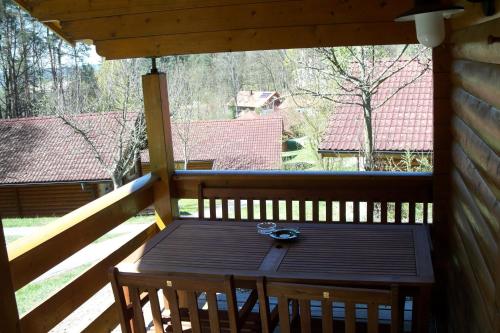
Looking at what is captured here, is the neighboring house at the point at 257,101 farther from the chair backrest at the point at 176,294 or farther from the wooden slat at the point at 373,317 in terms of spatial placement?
the wooden slat at the point at 373,317

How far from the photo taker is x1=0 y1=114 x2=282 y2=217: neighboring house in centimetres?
1090

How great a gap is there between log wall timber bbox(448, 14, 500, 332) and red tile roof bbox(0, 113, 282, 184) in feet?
29.7

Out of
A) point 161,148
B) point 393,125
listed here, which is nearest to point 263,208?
point 161,148

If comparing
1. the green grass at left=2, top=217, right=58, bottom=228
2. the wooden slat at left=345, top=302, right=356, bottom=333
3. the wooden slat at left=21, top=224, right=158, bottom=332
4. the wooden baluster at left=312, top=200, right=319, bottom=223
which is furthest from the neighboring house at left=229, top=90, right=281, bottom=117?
the wooden slat at left=345, top=302, right=356, bottom=333

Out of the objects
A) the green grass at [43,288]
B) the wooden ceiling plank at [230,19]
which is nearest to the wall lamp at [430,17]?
the wooden ceiling plank at [230,19]

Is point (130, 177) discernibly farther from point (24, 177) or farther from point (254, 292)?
point (254, 292)

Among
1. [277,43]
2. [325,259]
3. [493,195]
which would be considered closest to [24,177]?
[277,43]

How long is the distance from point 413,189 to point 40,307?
7.35 ft

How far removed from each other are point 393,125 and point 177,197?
572cm

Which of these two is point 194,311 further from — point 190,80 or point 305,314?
point 190,80

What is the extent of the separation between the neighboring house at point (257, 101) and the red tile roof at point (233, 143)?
0.32m

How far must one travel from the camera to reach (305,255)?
86.0 inches

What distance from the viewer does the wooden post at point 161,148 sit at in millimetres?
3406

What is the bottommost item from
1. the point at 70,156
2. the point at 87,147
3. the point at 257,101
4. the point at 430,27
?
the point at 70,156
